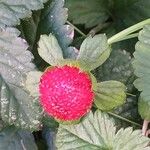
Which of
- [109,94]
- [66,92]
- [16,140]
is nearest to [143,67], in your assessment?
[109,94]

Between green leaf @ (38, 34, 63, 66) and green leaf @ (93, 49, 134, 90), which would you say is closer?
green leaf @ (38, 34, 63, 66)

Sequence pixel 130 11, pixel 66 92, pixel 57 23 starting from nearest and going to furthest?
pixel 66 92 < pixel 57 23 < pixel 130 11

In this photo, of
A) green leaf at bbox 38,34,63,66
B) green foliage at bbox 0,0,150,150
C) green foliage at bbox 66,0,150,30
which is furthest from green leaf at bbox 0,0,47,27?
green foliage at bbox 66,0,150,30

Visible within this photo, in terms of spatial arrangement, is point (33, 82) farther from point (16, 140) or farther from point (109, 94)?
point (16, 140)

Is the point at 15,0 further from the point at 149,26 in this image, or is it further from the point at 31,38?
the point at 149,26

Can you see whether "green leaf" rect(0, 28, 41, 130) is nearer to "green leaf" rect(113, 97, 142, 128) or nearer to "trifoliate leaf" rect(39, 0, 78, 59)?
"trifoliate leaf" rect(39, 0, 78, 59)

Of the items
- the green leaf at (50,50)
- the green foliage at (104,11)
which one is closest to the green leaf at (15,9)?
the green leaf at (50,50)
